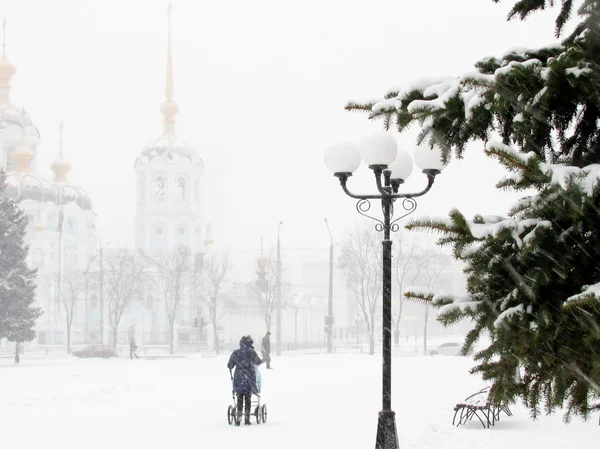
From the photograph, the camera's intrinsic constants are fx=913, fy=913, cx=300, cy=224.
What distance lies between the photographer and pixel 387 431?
9586 millimetres

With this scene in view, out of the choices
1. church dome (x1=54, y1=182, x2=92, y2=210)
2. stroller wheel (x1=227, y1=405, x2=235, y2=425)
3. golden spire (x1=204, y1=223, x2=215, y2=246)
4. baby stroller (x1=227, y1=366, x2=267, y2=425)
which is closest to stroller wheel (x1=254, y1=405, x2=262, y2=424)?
baby stroller (x1=227, y1=366, x2=267, y2=425)

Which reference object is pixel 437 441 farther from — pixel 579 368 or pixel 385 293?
pixel 579 368

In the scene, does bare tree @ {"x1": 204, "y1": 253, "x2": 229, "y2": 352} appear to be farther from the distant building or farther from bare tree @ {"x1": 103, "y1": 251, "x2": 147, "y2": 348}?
the distant building

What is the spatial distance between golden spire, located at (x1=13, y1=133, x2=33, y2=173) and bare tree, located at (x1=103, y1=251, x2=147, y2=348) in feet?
33.1

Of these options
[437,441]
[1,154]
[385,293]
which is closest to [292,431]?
[437,441]

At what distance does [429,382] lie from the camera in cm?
2333

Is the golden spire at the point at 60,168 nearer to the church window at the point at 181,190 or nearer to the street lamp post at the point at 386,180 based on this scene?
the church window at the point at 181,190

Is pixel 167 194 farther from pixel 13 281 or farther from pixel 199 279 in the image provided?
pixel 13 281

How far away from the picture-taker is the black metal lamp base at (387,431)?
9.58m

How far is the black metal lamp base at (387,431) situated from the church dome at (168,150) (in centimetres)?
6918

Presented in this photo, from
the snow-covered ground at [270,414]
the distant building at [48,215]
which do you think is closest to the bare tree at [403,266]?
the snow-covered ground at [270,414]

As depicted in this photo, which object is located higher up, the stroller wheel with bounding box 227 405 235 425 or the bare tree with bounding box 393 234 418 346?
the bare tree with bounding box 393 234 418 346

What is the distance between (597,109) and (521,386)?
162 cm

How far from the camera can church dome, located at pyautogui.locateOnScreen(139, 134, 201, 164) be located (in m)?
77.4
